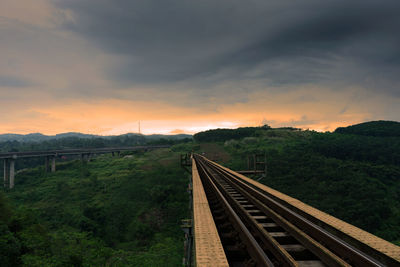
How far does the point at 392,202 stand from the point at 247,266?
66.3 metres

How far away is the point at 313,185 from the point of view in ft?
173

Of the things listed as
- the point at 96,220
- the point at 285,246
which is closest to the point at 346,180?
the point at 96,220

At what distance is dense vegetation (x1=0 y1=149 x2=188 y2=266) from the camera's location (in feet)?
52.0

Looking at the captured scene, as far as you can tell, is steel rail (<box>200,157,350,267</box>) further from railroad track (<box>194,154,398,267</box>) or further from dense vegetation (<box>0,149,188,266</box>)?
dense vegetation (<box>0,149,188,266</box>)

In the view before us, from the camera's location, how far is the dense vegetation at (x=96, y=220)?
52.0 ft

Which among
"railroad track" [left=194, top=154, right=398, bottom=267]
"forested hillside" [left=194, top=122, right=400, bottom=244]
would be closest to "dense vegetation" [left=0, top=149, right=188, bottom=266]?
"railroad track" [left=194, top=154, right=398, bottom=267]

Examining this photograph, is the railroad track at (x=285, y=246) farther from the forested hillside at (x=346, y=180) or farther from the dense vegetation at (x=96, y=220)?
the forested hillside at (x=346, y=180)

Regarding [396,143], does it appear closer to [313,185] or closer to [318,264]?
[313,185]

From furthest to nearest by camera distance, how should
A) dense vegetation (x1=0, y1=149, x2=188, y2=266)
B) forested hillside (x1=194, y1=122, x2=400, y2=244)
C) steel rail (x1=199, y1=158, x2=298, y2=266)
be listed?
forested hillside (x1=194, y1=122, x2=400, y2=244) → dense vegetation (x1=0, y1=149, x2=188, y2=266) → steel rail (x1=199, y1=158, x2=298, y2=266)

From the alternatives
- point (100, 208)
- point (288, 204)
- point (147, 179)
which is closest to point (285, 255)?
point (288, 204)

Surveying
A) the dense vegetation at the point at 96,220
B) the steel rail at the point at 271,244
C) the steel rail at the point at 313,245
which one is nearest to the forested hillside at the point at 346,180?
the dense vegetation at the point at 96,220

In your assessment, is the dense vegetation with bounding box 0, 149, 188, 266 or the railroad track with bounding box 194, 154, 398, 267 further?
the dense vegetation with bounding box 0, 149, 188, 266

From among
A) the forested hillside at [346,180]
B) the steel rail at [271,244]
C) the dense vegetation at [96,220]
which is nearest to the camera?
the steel rail at [271,244]

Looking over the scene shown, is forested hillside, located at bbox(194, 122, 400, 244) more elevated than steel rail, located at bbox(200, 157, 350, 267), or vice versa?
steel rail, located at bbox(200, 157, 350, 267)
